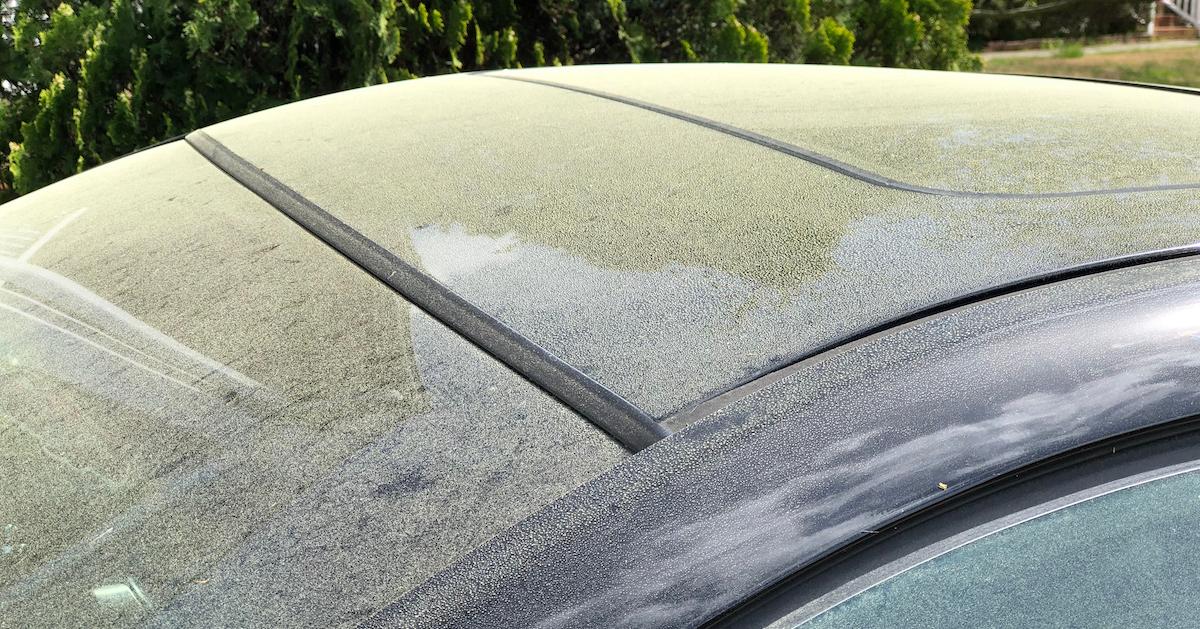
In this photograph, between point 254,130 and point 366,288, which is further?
point 254,130

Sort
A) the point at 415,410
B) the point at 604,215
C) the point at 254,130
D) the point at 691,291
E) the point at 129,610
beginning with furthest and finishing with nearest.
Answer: the point at 254,130, the point at 604,215, the point at 691,291, the point at 415,410, the point at 129,610

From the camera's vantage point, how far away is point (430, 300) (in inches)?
47.4

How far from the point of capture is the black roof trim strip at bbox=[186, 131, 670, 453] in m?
0.98

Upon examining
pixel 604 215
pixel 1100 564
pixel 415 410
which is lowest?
pixel 1100 564

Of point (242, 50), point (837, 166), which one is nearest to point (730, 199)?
point (837, 166)

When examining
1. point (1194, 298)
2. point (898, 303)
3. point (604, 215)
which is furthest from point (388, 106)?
point (1194, 298)

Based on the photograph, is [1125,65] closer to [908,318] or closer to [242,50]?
[242,50]

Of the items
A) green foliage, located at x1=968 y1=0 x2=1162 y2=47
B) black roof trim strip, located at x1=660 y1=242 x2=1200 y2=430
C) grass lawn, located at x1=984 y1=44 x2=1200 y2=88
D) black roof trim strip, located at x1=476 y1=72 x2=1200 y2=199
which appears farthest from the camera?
green foliage, located at x1=968 y1=0 x2=1162 y2=47

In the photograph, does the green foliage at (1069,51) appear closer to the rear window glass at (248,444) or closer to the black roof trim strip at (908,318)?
the black roof trim strip at (908,318)

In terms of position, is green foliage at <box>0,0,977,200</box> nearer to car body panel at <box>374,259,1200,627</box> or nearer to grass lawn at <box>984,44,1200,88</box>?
car body panel at <box>374,259,1200,627</box>

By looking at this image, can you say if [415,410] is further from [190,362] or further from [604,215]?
[604,215]

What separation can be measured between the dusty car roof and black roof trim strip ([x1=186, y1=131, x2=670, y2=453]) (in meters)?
0.02

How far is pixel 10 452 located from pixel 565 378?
65 centimetres

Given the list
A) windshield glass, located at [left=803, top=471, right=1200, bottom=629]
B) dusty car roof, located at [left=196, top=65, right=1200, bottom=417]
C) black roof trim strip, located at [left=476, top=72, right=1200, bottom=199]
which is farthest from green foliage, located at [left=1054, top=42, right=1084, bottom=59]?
windshield glass, located at [left=803, top=471, right=1200, bottom=629]
